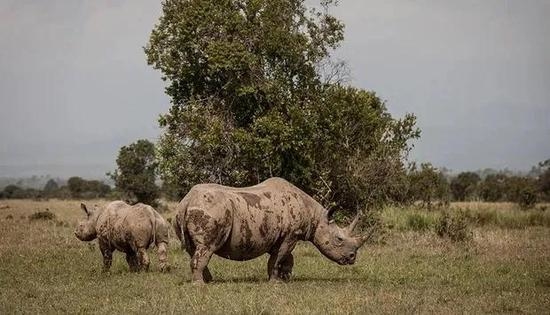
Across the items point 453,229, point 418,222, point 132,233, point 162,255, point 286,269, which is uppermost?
point 418,222

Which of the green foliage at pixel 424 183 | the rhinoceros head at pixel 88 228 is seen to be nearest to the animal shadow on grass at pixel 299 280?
the rhinoceros head at pixel 88 228

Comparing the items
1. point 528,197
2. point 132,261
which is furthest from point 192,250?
point 528,197

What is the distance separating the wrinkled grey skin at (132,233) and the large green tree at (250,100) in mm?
6552

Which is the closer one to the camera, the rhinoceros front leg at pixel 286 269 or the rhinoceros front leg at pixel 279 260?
the rhinoceros front leg at pixel 279 260

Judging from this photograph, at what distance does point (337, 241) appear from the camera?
17.0 meters

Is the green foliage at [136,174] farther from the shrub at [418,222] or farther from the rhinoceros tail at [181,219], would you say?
the rhinoceros tail at [181,219]

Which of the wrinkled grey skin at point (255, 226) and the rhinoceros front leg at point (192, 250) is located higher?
the wrinkled grey skin at point (255, 226)

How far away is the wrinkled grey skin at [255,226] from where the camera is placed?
15688 mm

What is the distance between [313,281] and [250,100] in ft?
35.5

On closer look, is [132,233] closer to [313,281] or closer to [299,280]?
[299,280]

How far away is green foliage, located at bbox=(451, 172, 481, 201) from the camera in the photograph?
6950 cm

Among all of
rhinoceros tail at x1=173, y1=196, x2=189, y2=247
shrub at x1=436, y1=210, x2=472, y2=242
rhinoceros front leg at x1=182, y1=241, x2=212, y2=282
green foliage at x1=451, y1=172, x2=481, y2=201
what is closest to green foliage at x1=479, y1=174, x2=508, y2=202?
green foliage at x1=451, y1=172, x2=481, y2=201

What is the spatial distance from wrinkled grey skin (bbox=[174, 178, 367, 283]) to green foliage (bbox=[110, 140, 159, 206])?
36.4 metres

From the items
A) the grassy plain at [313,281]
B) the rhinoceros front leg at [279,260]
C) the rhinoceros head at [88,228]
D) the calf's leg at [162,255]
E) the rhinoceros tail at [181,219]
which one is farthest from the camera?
the rhinoceros head at [88,228]
